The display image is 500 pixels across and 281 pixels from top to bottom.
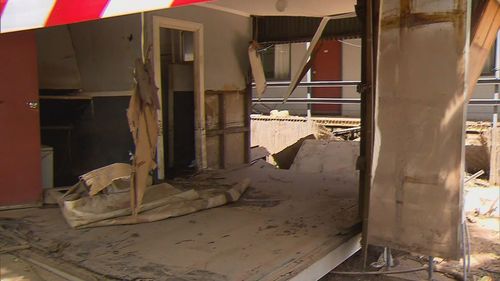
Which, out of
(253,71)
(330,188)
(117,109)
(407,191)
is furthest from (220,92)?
(407,191)

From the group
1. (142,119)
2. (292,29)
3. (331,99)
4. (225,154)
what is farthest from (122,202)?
(331,99)

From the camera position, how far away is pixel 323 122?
10.2 m

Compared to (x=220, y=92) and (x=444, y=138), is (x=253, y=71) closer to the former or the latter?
(x=220, y=92)

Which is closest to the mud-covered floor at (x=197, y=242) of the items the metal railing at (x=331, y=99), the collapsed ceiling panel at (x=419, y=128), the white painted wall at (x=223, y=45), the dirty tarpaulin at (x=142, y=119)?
the dirty tarpaulin at (x=142, y=119)

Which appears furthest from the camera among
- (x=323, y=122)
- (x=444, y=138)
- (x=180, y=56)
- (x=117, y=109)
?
(x=323, y=122)

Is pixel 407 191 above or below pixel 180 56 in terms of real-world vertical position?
below

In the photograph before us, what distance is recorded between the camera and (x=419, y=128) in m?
3.00

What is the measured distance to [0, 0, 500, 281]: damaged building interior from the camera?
291cm

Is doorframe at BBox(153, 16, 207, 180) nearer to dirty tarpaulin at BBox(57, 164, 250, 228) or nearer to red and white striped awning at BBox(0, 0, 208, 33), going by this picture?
dirty tarpaulin at BBox(57, 164, 250, 228)

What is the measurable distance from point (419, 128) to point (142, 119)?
1.95m

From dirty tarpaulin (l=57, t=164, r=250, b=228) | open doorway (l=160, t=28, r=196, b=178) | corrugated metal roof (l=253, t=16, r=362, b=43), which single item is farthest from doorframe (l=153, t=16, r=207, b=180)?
dirty tarpaulin (l=57, t=164, r=250, b=228)

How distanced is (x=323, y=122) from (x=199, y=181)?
5.18 m

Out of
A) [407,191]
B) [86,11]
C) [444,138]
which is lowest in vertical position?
[407,191]

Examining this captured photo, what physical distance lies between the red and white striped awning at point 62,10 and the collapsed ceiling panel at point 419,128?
58.1 inches
